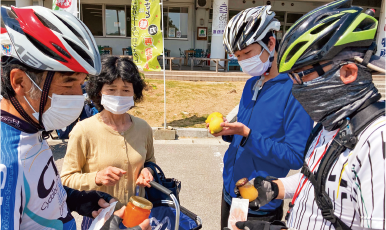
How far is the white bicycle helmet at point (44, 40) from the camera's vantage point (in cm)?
116

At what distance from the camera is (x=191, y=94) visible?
34.4ft

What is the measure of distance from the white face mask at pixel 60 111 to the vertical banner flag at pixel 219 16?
13195 millimetres

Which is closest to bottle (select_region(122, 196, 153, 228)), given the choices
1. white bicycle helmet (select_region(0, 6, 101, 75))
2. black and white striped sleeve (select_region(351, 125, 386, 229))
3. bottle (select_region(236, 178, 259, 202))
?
bottle (select_region(236, 178, 259, 202))

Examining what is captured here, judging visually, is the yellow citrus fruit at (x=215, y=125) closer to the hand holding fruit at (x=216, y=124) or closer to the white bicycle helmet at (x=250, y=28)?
the hand holding fruit at (x=216, y=124)

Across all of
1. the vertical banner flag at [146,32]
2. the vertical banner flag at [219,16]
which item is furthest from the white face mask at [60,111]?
the vertical banner flag at [219,16]

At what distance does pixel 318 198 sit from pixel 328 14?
869 mm

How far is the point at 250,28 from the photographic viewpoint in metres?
2.01

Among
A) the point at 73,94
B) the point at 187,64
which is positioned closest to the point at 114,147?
the point at 73,94

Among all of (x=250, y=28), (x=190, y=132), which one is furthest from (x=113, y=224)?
(x=190, y=132)

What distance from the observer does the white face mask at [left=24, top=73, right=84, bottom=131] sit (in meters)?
1.28

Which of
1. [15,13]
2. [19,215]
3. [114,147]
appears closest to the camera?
[19,215]

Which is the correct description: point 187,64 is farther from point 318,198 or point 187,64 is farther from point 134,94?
point 318,198

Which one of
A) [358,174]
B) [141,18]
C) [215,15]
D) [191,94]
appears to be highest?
[215,15]

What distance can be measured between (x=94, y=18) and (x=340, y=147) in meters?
18.0
